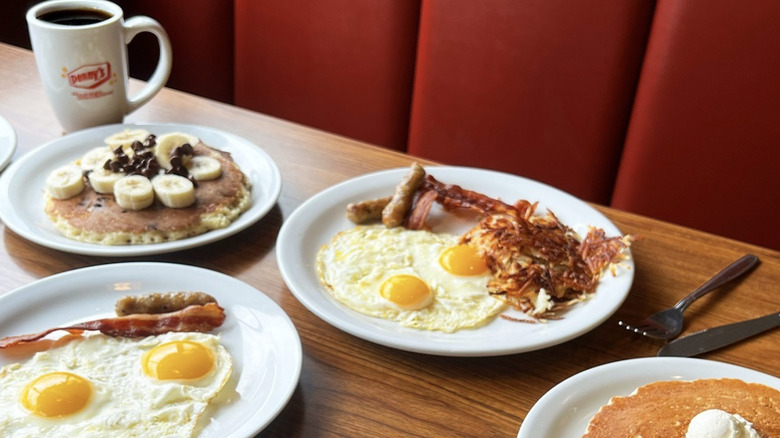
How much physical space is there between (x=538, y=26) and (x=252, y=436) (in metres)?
2.21

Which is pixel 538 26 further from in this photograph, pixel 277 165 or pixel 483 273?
pixel 483 273

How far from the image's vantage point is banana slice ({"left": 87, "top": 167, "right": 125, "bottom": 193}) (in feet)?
5.38

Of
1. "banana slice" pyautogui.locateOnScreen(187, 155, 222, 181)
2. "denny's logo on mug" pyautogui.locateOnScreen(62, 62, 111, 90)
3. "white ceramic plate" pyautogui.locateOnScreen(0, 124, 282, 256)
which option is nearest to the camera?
"white ceramic plate" pyautogui.locateOnScreen(0, 124, 282, 256)

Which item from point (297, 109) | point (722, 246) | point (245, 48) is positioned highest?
point (722, 246)

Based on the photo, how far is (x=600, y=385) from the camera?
1.18m

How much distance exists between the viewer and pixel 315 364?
1.29m

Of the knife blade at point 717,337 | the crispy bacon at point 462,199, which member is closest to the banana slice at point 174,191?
the crispy bacon at point 462,199

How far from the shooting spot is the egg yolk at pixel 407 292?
141 centimetres

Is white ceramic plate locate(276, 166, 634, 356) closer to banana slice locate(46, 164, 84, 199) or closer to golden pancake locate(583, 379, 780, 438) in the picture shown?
golden pancake locate(583, 379, 780, 438)

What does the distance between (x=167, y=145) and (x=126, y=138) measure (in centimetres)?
15

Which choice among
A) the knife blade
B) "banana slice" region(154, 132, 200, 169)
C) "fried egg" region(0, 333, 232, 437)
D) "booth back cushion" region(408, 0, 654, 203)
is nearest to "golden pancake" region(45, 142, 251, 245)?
"banana slice" region(154, 132, 200, 169)

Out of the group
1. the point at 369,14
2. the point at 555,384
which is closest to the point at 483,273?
the point at 555,384

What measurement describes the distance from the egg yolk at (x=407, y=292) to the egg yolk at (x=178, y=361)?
0.37 m

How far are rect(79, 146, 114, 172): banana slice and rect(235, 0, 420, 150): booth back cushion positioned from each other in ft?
5.25
